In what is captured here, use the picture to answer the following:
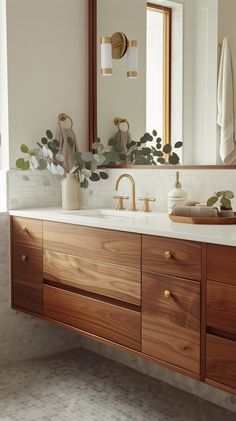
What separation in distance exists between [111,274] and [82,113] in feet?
4.27

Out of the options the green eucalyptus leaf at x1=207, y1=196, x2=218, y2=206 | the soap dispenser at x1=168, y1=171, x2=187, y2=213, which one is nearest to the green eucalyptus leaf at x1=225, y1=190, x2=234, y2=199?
Result: the green eucalyptus leaf at x1=207, y1=196, x2=218, y2=206

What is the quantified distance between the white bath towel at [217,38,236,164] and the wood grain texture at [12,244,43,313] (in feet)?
3.41

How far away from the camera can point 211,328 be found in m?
2.02

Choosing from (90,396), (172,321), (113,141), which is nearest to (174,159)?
(113,141)

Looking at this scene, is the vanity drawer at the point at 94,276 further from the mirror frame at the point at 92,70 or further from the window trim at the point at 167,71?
the mirror frame at the point at 92,70

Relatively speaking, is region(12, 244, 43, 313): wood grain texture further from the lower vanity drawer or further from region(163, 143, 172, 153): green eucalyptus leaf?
region(163, 143, 172, 153): green eucalyptus leaf

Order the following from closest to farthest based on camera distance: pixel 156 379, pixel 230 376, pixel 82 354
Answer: pixel 230 376
pixel 156 379
pixel 82 354

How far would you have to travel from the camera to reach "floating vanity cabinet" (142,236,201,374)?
2066 mm

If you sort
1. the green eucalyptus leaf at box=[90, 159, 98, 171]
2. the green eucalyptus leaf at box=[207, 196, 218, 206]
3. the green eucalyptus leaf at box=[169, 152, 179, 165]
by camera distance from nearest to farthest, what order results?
the green eucalyptus leaf at box=[207, 196, 218, 206] < the green eucalyptus leaf at box=[169, 152, 179, 165] < the green eucalyptus leaf at box=[90, 159, 98, 171]

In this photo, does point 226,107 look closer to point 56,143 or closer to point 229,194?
point 229,194

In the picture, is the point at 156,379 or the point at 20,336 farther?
the point at 20,336

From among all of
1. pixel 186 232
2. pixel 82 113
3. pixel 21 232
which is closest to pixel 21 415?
pixel 21 232

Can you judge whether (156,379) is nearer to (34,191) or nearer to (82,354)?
(82,354)

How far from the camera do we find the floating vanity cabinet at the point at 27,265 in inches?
115
